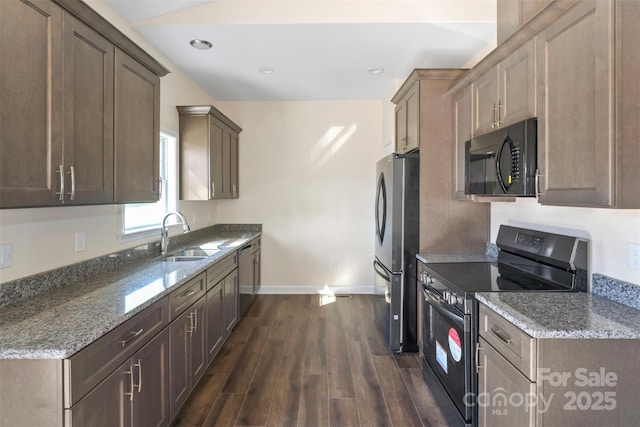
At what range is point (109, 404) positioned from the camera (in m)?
1.37

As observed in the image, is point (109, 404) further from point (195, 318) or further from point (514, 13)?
point (514, 13)

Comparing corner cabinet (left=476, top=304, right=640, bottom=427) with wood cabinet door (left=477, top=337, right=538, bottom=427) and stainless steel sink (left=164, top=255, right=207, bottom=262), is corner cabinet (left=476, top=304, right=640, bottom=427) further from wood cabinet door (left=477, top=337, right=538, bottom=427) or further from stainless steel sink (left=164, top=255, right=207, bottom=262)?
stainless steel sink (left=164, top=255, right=207, bottom=262)

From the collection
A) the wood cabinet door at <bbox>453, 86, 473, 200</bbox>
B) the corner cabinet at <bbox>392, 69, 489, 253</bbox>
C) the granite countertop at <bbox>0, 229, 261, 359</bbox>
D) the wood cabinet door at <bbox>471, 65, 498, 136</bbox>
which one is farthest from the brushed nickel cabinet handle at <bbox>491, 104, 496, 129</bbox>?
the granite countertop at <bbox>0, 229, 261, 359</bbox>

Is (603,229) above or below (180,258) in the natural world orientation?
above

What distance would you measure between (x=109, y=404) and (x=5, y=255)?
0.88 metres

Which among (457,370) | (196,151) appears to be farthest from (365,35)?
(457,370)

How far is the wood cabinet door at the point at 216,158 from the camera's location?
3.70m

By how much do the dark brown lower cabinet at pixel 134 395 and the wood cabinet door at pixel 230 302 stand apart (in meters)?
1.18

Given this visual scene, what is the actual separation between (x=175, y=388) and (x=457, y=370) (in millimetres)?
1660

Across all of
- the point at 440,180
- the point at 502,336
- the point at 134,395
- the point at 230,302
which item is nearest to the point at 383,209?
the point at 440,180

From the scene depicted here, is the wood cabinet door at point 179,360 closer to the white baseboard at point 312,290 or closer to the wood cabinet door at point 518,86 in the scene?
the wood cabinet door at point 518,86

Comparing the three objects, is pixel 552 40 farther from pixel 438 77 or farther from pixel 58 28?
pixel 58 28

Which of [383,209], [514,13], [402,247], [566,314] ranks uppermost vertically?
[514,13]

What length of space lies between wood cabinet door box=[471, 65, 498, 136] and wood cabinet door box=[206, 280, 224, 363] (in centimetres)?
235
